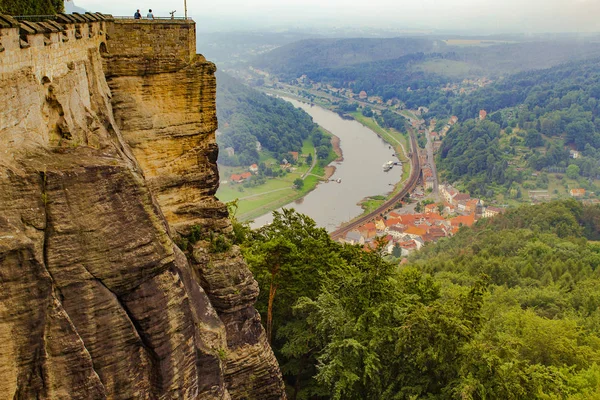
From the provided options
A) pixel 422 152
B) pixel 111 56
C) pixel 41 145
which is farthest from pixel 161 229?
pixel 422 152

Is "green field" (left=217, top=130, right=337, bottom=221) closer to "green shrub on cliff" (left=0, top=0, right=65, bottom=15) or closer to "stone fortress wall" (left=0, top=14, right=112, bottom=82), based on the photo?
"green shrub on cliff" (left=0, top=0, right=65, bottom=15)

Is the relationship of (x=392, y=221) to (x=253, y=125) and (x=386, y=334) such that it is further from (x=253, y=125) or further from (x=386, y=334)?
(x=386, y=334)

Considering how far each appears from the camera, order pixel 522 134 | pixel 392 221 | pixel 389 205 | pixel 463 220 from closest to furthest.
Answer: pixel 392 221 → pixel 463 220 → pixel 389 205 → pixel 522 134

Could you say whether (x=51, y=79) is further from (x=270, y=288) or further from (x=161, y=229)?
(x=270, y=288)

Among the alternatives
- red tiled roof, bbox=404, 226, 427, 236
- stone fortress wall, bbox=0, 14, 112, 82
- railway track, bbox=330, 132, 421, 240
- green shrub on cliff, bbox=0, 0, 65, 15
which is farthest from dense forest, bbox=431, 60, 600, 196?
stone fortress wall, bbox=0, 14, 112, 82

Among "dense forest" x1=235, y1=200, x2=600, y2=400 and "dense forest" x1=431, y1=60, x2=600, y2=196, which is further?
"dense forest" x1=431, y1=60, x2=600, y2=196

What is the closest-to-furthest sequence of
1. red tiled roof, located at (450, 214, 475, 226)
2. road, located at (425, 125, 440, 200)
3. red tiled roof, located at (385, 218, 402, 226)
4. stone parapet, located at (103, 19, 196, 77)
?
stone parapet, located at (103, 19, 196, 77) → red tiled roof, located at (385, 218, 402, 226) → red tiled roof, located at (450, 214, 475, 226) → road, located at (425, 125, 440, 200)

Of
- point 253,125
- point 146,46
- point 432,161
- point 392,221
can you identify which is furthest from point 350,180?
point 146,46

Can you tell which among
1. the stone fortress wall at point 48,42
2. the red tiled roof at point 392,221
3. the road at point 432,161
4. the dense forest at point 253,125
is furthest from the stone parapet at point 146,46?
the dense forest at point 253,125
